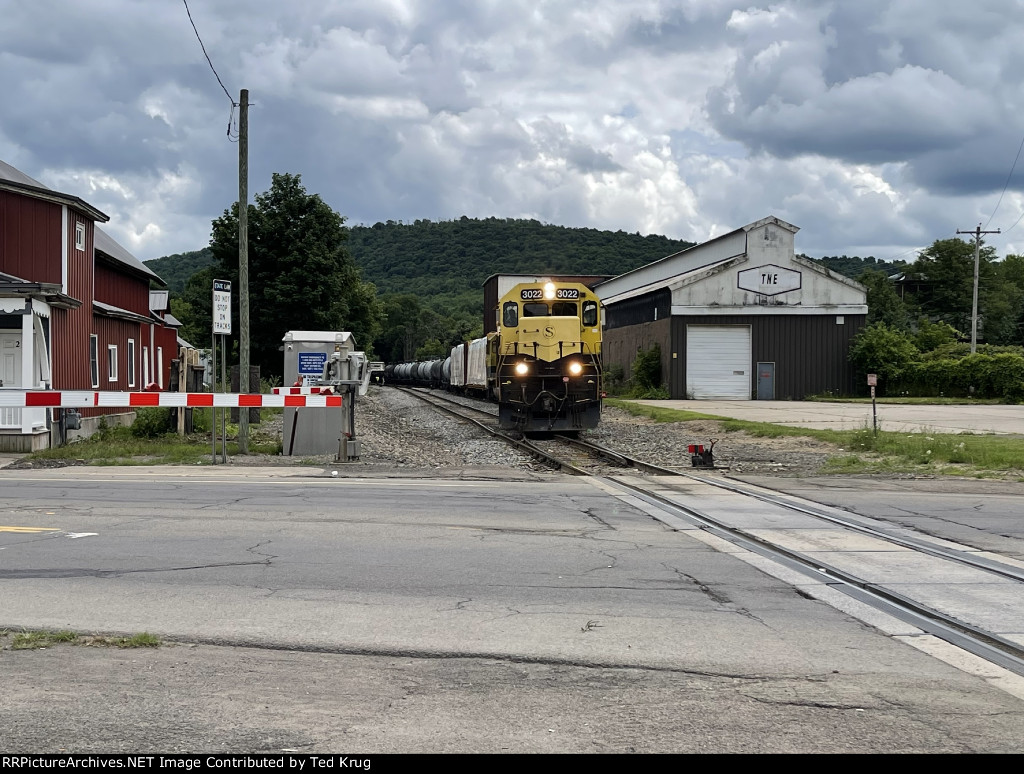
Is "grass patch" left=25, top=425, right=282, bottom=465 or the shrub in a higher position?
the shrub

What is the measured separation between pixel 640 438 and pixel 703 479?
9848mm

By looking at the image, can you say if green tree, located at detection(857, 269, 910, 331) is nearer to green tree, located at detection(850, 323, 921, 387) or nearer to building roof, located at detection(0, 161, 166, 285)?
green tree, located at detection(850, 323, 921, 387)

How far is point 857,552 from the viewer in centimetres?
932

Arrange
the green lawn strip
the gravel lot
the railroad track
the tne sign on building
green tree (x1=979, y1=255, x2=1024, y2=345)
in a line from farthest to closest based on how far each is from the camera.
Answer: green tree (x1=979, y1=255, x2=1024, y2=345), the tne sign on building, the gravel lot, the green lawn strip, the railroad track

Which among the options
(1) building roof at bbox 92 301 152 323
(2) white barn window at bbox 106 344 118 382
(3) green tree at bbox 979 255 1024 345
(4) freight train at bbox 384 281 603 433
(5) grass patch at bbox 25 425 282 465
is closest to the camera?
(5) grass patch at bbox 25 425 282 465

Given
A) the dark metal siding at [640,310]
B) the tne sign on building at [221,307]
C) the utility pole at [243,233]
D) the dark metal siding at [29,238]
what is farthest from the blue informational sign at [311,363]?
the dark metal siding at [640,310]

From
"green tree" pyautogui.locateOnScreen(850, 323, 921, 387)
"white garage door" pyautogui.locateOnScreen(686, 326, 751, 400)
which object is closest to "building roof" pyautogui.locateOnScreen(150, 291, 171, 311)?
"white garage door" pyautogui.locateOnScreen(686, 326, 751, 400)

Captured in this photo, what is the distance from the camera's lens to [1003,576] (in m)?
8.29

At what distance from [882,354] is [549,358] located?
29.7 metres

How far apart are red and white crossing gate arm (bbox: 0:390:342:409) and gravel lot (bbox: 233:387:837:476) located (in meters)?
1.20

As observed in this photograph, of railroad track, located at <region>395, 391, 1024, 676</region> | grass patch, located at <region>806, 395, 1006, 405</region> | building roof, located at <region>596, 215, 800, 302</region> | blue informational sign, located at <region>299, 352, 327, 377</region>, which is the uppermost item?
building roof, located at <region>596, 215, 800, 302</region>

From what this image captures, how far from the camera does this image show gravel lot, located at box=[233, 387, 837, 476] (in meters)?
18.2

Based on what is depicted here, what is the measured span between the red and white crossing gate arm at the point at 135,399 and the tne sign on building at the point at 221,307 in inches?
69.2
